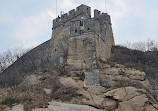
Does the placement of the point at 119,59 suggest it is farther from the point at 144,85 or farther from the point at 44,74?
the point at 44,74

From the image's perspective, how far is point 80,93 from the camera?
52.4ft

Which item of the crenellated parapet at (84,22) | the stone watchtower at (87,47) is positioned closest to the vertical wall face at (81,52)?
the stone watchtower at (87,47)

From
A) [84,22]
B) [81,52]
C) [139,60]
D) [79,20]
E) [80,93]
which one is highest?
[79,20]

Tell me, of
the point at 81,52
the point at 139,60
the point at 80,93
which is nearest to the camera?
the point at 80,93

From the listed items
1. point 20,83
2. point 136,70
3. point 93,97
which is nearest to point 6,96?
point 20,83

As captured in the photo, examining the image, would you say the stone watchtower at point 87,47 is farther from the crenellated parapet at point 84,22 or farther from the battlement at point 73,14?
the battlement at point 73,14

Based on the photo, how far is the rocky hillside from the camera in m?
14.0

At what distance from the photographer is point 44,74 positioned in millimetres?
18781

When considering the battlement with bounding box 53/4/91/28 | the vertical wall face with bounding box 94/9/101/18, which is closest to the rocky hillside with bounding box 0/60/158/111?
the battlement with bounding box 53/4/91/28

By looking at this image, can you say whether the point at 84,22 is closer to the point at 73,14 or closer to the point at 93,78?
Answer: the point at 93,78

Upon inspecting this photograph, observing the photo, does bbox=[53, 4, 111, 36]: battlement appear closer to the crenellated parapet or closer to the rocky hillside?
the crenellated parapet

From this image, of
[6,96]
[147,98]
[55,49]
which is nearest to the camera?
[6,96]

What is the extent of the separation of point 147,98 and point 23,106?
783cm

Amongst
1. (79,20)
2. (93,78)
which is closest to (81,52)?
(93,78)
